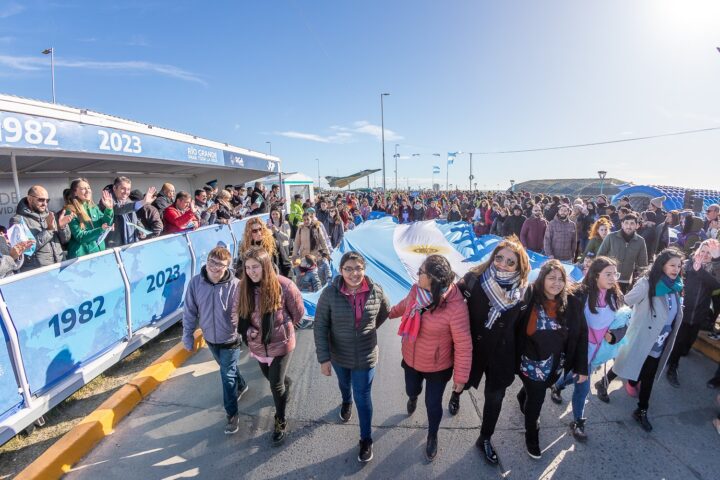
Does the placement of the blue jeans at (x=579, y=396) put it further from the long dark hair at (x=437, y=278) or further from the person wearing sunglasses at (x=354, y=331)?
the person wearing sunglasses at (x=354, y=331)

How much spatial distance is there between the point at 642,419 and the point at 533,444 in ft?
4.32

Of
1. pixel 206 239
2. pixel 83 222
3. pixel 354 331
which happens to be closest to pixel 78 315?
pixel 83 222

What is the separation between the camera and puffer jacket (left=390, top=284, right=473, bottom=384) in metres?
2.65

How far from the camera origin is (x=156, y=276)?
4648 millimetres

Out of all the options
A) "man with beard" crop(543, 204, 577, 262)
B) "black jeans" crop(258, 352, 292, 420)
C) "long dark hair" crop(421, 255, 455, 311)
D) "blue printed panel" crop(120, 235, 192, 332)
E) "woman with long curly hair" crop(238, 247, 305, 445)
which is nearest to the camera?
"long dark hair" crop(421, 255, 455, 311)

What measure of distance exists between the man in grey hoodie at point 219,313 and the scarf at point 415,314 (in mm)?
1595

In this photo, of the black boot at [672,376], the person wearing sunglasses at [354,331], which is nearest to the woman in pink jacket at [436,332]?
the person wearing sunglasses at [354,331]

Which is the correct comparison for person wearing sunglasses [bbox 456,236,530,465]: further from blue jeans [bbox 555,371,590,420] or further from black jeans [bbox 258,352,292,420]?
black jeans [bbox 258,352,292,420]

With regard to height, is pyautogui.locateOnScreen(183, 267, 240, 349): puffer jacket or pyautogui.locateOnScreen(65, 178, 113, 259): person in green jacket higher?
pyautogui.locateOnScreen(65, 178, 113, 259): person in green jacket

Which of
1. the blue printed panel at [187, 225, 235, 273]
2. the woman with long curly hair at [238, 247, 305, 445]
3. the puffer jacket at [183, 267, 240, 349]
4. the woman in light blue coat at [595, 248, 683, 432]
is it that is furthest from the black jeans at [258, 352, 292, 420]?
the woman in light blue coat at [595, 248, 683, 432]

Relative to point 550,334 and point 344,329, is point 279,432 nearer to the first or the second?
point 344,329

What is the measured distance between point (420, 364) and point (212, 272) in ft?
6.63

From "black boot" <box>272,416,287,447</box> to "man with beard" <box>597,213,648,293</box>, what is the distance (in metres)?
5.15

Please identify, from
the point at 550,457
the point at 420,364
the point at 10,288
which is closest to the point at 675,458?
the point at 550,457
